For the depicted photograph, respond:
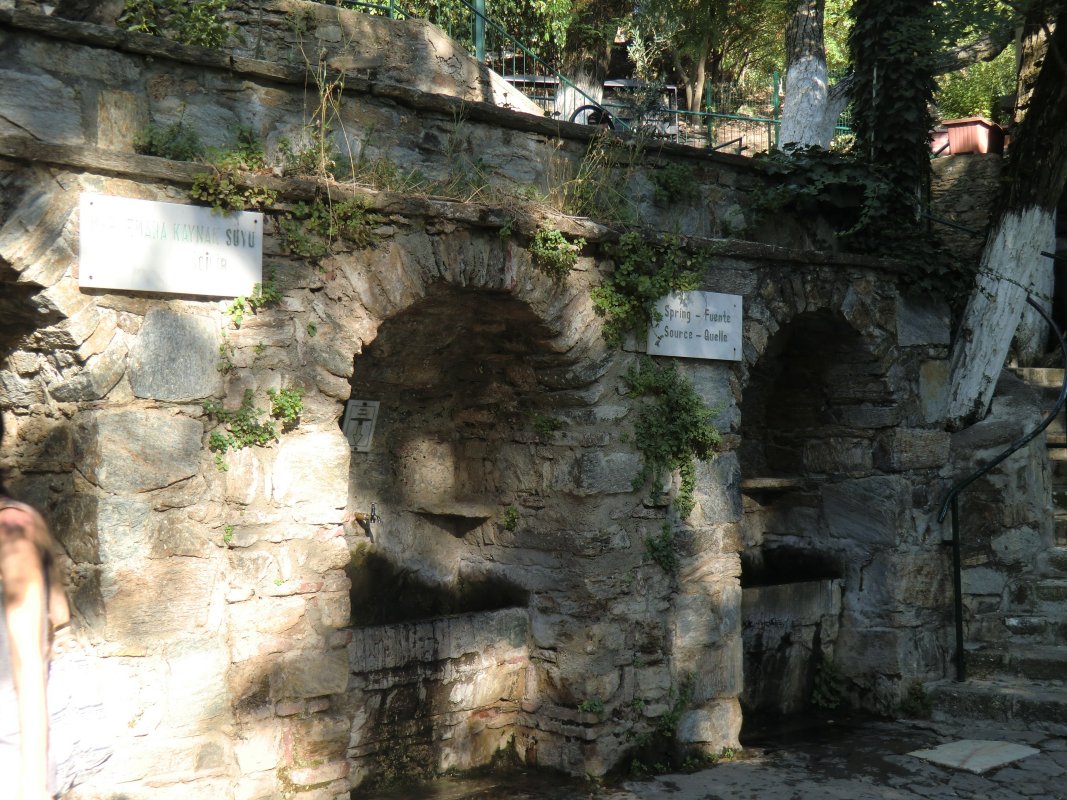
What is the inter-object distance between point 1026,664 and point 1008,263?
7.67 feet

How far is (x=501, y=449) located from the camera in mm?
5203

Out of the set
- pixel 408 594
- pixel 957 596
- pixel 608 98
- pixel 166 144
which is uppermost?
pixel 608 98

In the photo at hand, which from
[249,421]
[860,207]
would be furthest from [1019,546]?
[249,421]

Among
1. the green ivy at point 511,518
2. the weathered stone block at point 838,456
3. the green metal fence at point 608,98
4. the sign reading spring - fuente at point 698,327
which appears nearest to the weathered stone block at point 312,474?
the green ivy at point 511,518

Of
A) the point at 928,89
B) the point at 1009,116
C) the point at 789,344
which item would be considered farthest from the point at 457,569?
the point at 1009,116

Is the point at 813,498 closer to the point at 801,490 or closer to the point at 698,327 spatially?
the point at 801,490

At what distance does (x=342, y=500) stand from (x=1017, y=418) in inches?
179

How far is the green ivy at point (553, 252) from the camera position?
4543mm

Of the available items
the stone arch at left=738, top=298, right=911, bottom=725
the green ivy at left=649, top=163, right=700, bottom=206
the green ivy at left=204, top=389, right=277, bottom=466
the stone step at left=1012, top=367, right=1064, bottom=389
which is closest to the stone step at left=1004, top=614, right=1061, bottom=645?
the stone arch at left=738, top=298, right=911, bottom=725

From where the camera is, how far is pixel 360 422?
5.08 m

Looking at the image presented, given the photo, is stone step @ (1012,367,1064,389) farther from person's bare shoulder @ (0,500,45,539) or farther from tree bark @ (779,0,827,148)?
person's bare shoulder @ (0,500,45,539)

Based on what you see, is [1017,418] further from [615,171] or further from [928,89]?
[615,171]

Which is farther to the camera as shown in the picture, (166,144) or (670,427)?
(670,427)

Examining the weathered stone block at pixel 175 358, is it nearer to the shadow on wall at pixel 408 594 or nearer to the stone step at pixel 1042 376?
the shadow on wall at pixel 408 594
